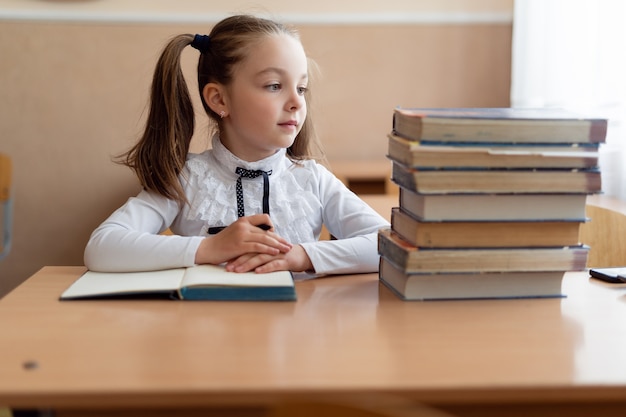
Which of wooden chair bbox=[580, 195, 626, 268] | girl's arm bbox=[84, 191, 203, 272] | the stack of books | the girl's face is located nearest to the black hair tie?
the girl's face

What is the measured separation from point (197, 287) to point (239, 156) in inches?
25.2

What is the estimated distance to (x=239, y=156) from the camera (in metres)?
1.91

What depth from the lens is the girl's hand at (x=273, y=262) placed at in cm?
143

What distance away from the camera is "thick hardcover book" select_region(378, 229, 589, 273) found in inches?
50.9

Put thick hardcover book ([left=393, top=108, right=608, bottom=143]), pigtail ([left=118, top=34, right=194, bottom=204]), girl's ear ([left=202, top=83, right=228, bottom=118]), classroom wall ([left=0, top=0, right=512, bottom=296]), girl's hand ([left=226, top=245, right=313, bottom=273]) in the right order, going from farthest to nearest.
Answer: classroom wall ([left=0, top=0, right=512, bottom=296])
girl's ear ([left=202, top=83, right=228, bottom=118])
pigtail ([left=118, top=34, right=194, bottom=204])
girl's hand ([left=226, top=245, right=313, bottom=273])
thick hardcover book ([left=393, top=108, right=608, bottom=143])

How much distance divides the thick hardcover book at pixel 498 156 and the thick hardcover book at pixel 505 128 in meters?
0.01

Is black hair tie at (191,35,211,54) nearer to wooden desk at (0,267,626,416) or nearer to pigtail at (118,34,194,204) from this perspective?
pigtail at (118,34,194,204)

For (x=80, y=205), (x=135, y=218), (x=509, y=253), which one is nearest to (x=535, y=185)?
(x=509, y=253)

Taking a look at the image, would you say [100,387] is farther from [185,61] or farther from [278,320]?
[185,61]

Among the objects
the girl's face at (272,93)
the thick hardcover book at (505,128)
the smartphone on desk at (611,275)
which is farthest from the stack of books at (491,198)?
the girl's face at (272,93)

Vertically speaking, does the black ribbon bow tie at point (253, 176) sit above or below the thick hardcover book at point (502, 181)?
below

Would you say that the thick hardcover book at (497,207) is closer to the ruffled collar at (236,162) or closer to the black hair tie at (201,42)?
the ruffled collar at (236,162)

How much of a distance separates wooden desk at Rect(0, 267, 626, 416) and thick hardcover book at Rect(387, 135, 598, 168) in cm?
21

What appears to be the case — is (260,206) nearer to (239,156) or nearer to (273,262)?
(239,156)
